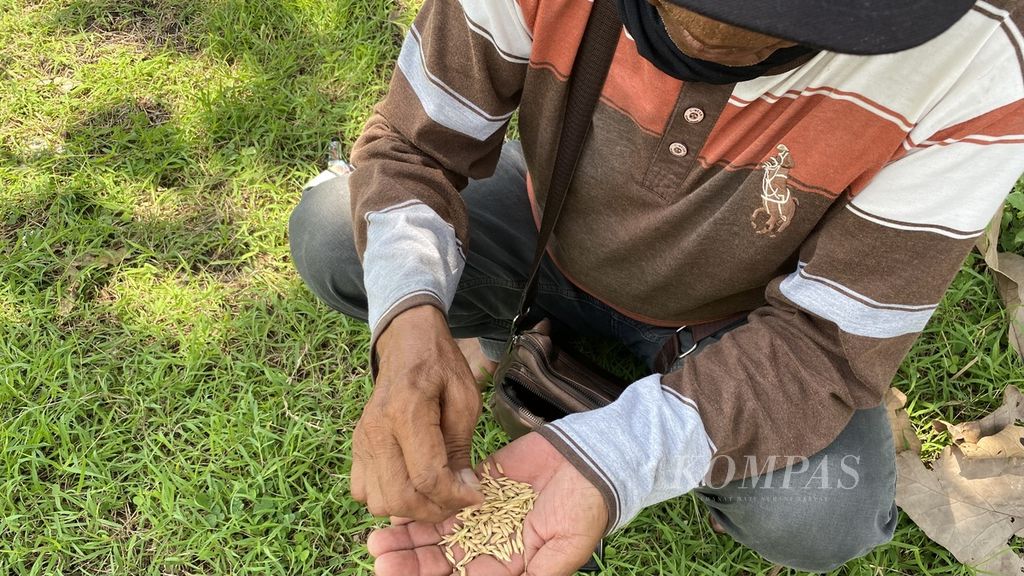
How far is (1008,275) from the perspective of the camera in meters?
2.73

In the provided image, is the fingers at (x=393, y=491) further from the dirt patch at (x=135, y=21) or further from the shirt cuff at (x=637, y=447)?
the dirt patch at (x=135, y=21)

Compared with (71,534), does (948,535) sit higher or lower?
higher

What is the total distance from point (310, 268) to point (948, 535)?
6.75ft

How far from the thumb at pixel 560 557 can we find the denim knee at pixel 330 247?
2.91ft

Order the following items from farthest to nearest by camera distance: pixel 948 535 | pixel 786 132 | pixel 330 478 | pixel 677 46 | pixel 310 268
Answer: pixel 330 478 < pixel 948 535 < pixel 310 268 < pixel 786 132 < pixel 677 46

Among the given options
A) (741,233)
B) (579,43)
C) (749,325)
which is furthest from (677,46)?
(749,325)

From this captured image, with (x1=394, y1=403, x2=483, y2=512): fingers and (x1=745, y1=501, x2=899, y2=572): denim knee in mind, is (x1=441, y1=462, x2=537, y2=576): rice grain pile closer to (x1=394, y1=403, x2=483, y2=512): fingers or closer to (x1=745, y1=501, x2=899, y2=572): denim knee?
(x1=394, y1=403, x2=483, y2=512): fingers

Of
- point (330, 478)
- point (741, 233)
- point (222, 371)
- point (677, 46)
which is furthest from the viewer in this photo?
point (222, 371)

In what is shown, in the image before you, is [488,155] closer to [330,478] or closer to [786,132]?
[786,132]

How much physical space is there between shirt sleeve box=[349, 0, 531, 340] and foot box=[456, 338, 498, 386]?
872 mm

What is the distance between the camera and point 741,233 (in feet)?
5.39

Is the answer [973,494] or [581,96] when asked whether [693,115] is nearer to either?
[581,96]

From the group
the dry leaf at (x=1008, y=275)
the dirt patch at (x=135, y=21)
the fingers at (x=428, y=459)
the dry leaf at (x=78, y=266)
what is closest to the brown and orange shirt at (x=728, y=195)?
the fingers at (x=428, y=459)

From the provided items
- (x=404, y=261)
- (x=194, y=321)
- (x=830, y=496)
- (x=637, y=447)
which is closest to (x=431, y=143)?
(x=404, y=261)
